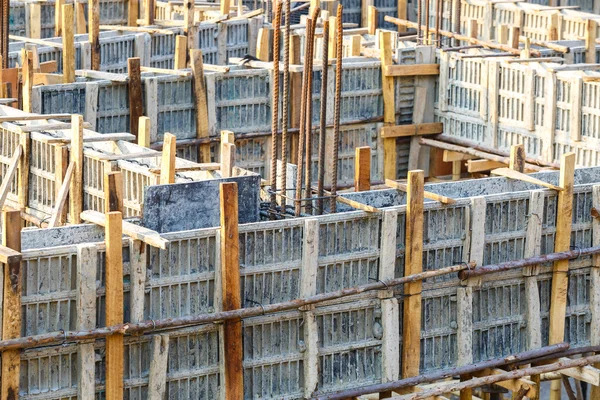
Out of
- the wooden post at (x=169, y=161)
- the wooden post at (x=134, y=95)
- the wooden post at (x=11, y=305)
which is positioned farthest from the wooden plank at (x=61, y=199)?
the wooden post at (x=134, y=95)

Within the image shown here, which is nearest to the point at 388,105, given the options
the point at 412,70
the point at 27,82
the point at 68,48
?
the point at 412,70

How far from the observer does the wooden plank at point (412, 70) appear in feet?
95.4

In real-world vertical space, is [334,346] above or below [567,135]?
below

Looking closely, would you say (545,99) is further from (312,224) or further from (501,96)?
(312,224)

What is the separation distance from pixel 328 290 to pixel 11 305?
3.87 metres

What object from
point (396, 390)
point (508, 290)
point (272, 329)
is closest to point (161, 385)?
point (272, 329)

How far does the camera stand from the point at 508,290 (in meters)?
20.4

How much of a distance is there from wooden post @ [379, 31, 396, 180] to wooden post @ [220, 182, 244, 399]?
11.7 metres

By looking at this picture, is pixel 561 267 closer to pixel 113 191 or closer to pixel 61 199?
pixel 113 191

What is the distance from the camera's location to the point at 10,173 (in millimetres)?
21625

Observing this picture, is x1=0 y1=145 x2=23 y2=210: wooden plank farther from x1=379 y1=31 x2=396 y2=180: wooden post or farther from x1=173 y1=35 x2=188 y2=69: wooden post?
x1=379 y1=31 x2=396 y2=180: wooden post

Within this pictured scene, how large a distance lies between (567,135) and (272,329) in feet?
32.2

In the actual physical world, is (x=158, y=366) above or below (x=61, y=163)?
below

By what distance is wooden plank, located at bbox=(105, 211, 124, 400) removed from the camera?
55.7ft
